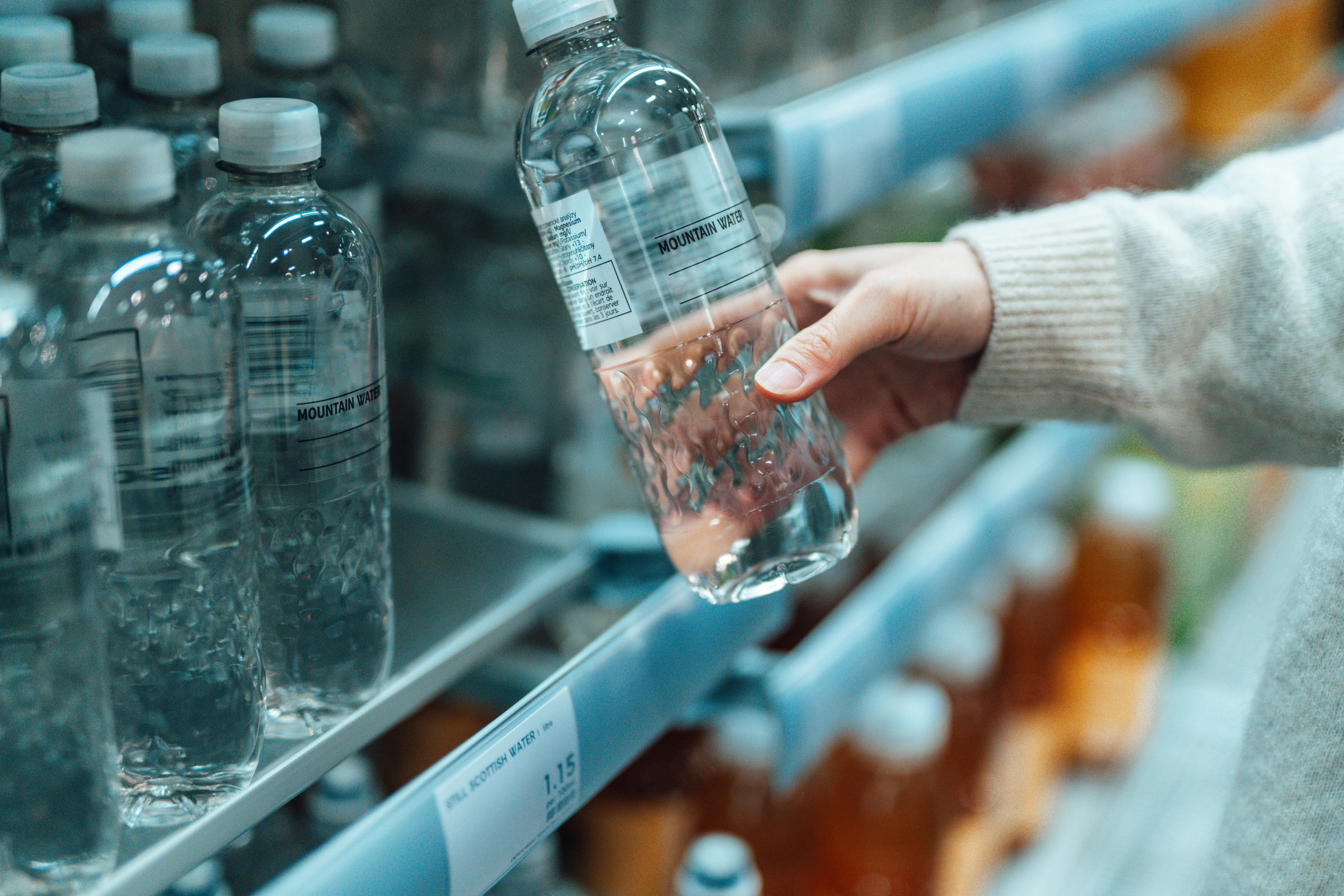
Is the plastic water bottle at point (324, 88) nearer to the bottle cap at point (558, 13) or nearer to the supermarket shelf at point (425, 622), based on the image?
the bottle cap at point (558, 13)

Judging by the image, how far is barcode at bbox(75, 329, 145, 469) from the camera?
54 centimetres

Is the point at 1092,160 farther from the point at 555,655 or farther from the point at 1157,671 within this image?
the point at 555,655

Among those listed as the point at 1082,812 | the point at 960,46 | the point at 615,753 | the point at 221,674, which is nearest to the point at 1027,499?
the point at 1082,812

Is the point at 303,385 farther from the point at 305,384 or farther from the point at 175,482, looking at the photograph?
the point at 175,482

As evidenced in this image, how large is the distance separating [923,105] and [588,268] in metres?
0.65

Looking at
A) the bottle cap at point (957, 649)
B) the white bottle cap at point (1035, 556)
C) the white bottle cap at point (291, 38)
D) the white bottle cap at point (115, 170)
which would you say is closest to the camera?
the white bottle cap at point (115, 170)

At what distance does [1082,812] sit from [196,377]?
1.71 metres

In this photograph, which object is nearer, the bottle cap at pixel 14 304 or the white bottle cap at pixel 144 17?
the bottle cap at pixel 14 304

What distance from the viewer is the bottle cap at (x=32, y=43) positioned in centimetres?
68

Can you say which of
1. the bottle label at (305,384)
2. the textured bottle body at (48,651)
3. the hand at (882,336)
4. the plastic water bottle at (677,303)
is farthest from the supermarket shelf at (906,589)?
the textured bottle body at (48,651)

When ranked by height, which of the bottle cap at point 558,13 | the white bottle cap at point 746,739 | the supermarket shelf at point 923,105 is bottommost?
the white bottle cap at point 746,739

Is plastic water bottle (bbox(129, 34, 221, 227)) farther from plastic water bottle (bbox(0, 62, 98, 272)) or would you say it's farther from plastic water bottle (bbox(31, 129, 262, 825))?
plastic water bottle (bbox(31, 129, 262, 825))

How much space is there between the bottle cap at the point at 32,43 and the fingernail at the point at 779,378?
1.55ft

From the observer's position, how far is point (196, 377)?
581mm
